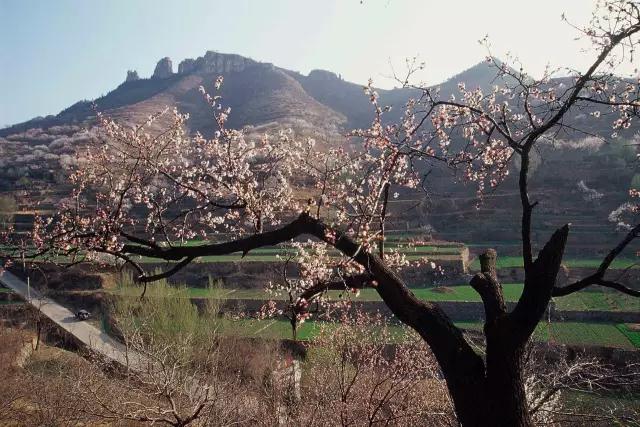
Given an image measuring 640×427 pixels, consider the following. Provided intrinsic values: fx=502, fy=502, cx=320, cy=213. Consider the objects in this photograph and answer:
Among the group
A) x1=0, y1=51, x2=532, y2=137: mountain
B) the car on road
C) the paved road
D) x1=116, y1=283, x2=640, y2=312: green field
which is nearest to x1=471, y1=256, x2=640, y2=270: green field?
x1=116, y1=283, x2=640, y2=312: green field

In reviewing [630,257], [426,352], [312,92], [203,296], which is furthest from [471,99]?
[312,92]

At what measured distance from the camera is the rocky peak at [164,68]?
12688 cm

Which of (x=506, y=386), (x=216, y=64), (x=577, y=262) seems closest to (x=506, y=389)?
(x=506, y=386)

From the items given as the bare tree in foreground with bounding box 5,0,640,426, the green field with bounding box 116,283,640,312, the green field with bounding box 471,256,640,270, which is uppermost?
the bare tree in foreground with bounding box 5,0,640,426

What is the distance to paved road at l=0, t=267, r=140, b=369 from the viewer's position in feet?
72.4

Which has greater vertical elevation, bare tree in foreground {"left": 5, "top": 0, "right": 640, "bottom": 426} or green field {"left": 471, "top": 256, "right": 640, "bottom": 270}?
bare tree in foreground {"left": 5, "top": 0, "right": 640, "bottom": 426}

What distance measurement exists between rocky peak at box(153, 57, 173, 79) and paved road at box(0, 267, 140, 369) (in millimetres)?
101408

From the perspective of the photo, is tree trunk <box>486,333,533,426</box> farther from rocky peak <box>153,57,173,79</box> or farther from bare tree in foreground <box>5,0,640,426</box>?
rocky peak <box>153,57,173,79</box>

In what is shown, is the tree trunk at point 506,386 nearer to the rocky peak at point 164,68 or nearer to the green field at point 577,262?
the green field at point 577,262

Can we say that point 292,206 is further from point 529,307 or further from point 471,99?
point 529,307

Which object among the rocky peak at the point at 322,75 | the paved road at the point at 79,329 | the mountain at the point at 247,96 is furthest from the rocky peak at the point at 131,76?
the paved road at the point at 79,329

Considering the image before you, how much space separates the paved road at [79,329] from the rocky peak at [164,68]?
101 metres

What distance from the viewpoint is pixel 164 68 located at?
128875 mm

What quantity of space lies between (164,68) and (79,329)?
114831 millimetres
